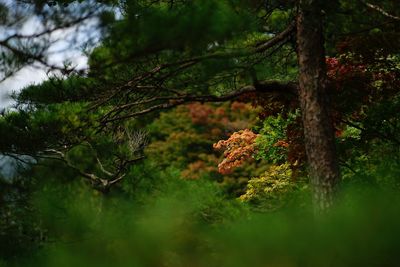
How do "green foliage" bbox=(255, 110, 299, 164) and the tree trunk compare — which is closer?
the tree trunk

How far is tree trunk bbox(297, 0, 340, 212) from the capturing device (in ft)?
19.3

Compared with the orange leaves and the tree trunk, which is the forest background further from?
the orange leaves

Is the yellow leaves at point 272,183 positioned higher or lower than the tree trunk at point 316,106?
lower

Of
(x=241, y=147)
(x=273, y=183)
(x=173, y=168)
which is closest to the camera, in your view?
(x=173, y=168)

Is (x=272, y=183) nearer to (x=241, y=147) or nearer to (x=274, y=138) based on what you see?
(x=241, y=147)

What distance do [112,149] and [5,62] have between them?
5.07ft

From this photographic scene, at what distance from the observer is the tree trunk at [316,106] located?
19.3 feet

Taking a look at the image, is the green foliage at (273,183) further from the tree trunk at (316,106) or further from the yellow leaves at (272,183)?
the tree trunk at (316,106)

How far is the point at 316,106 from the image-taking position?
5.97 m

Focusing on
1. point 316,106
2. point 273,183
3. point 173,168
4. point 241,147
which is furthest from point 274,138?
point 173,168

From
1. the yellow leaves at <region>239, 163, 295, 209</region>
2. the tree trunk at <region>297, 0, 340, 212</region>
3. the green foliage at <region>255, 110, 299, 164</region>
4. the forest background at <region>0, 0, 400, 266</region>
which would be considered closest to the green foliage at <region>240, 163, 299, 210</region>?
the yellow leaves at <region>239, 163, 295, 209</region>

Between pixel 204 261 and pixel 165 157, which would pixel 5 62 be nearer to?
pixel 204 261

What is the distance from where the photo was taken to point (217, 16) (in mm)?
4914

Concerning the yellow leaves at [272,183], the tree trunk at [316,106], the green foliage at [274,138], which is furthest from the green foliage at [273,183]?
the tree trunk at [316,106]
